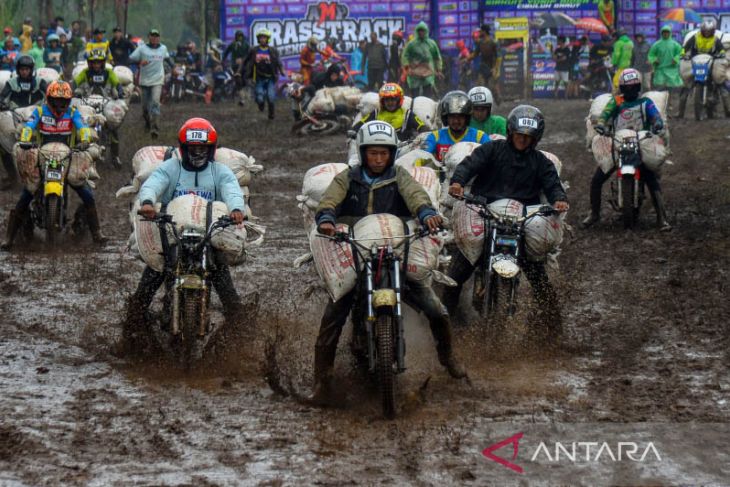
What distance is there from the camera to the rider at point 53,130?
1477 centimetres

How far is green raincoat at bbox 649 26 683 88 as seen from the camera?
100ft

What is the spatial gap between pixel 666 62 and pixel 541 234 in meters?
22.0

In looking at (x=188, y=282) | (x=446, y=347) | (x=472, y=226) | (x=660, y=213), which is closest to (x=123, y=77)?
(x=660, y=213)

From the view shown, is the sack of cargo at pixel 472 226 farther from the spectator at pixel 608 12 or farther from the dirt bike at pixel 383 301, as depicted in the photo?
the spectator at pixel 608 12

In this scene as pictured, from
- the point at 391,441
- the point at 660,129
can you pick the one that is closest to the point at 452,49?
the point at 660,129

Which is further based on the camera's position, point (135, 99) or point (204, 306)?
point (135, 99)

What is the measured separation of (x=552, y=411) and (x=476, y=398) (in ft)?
1.81

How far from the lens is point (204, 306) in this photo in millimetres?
9133

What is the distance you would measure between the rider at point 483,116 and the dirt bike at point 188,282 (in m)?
4.03

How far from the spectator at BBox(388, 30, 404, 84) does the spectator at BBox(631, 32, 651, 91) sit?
6.27 metres

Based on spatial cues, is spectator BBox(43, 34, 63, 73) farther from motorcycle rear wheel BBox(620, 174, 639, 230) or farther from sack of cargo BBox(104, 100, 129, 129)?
motorcycle rear wheel BBox(620, 174, 639, 230)

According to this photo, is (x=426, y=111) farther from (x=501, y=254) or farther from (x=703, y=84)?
(x=703, y=84)

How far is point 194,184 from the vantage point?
9.98 m

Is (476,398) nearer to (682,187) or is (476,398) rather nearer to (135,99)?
(682,187)
